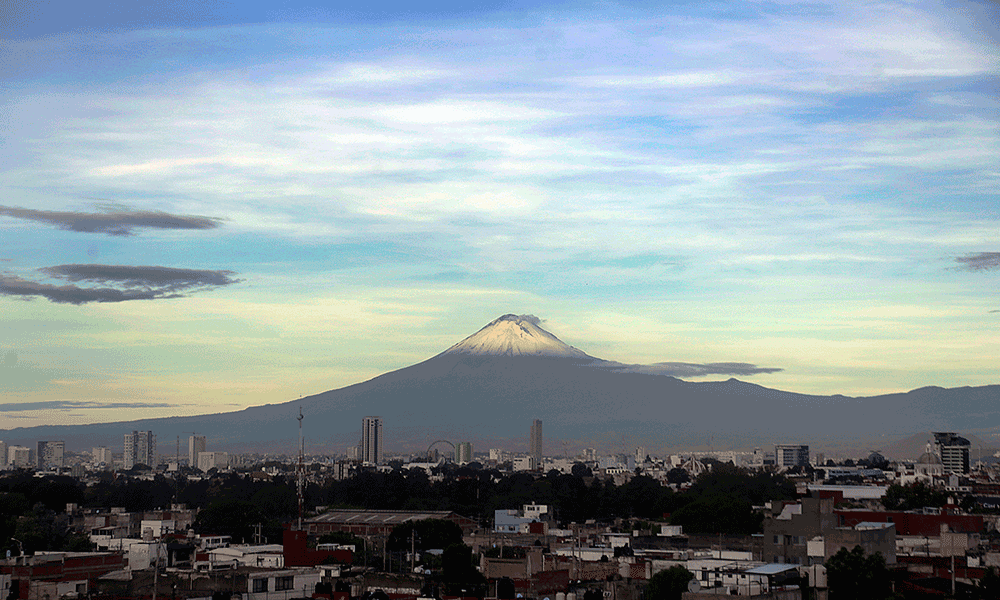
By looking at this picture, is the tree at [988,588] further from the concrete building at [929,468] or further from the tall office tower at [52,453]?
the tall office tower at [52,453]

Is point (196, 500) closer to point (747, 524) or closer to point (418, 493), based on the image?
point (418, 493)

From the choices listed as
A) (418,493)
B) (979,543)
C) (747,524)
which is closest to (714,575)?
(979,543)

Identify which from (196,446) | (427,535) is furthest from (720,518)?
(196,446)

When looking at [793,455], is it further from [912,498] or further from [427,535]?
[427,535]

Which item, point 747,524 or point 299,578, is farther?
point 747,524

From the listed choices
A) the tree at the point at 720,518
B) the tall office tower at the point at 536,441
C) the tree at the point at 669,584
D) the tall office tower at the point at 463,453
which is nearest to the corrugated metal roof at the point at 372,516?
the tree at the point at 720,518

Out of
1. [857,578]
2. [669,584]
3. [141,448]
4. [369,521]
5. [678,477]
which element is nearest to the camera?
[857,578]
